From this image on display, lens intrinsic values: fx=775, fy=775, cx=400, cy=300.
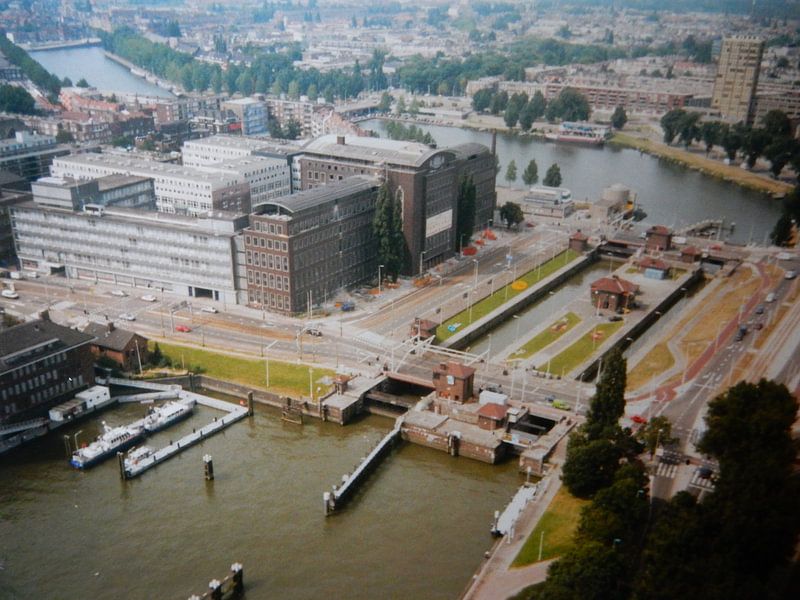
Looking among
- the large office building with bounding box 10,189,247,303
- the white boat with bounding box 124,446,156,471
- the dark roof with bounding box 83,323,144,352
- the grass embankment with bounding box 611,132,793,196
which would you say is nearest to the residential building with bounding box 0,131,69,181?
the large office building with bounding box 10,189,247,303

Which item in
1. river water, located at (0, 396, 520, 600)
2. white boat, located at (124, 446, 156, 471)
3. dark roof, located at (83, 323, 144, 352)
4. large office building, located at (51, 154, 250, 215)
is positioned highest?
large office building, located at (51, 154, 250, 215)

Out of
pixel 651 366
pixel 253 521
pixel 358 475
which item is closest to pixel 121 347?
pixel 253 521

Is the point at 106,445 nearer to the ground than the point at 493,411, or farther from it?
nearer to the ground

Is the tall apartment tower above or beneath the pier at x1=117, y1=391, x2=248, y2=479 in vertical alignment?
above

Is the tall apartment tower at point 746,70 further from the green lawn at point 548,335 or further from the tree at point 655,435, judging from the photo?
the tree at point 655,435

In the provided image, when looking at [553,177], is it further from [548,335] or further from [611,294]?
[548,335]

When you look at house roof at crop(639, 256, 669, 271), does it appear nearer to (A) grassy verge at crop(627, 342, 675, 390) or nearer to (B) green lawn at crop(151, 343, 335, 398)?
(A) grassy verge at crop(627, 342, 675, 390)
